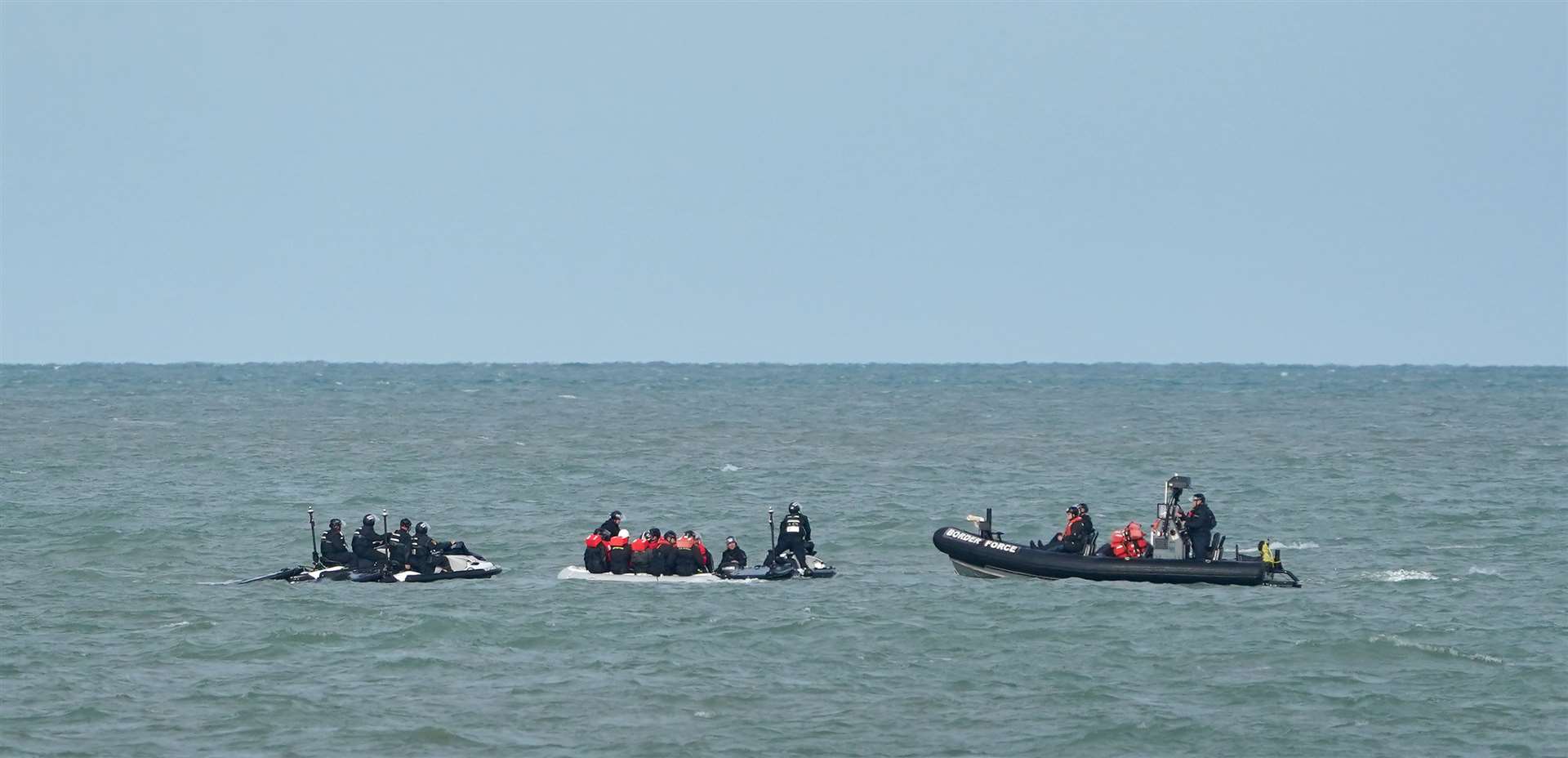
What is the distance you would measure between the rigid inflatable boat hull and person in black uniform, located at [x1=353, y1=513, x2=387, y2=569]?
33.6ft

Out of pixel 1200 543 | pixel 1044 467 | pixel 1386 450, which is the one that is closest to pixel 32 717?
pixel 1200 543

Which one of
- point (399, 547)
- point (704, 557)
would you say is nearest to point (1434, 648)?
point (704, 557)

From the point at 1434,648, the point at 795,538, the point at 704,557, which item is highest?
the point at 795,538

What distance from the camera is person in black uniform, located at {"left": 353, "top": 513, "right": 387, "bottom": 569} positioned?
3516 cm

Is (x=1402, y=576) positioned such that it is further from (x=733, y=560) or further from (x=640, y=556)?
(x=640, y=556)

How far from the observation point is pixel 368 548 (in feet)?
116

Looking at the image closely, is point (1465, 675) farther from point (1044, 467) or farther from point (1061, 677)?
point (1044, 467)

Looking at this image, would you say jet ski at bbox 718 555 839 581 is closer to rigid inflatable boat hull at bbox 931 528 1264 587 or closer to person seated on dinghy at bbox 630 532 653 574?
person seated on dinghy at bbox 630 532 653 574

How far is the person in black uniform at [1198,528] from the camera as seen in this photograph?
34.4 metres

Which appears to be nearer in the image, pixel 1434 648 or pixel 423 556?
pixel 1434 648

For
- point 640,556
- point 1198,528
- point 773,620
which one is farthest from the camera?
point 640,556

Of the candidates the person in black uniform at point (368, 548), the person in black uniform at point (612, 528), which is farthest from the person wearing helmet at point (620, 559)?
the person in black uniform at point (368, 548)

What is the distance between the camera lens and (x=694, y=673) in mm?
27141

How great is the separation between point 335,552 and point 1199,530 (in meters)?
15.5
